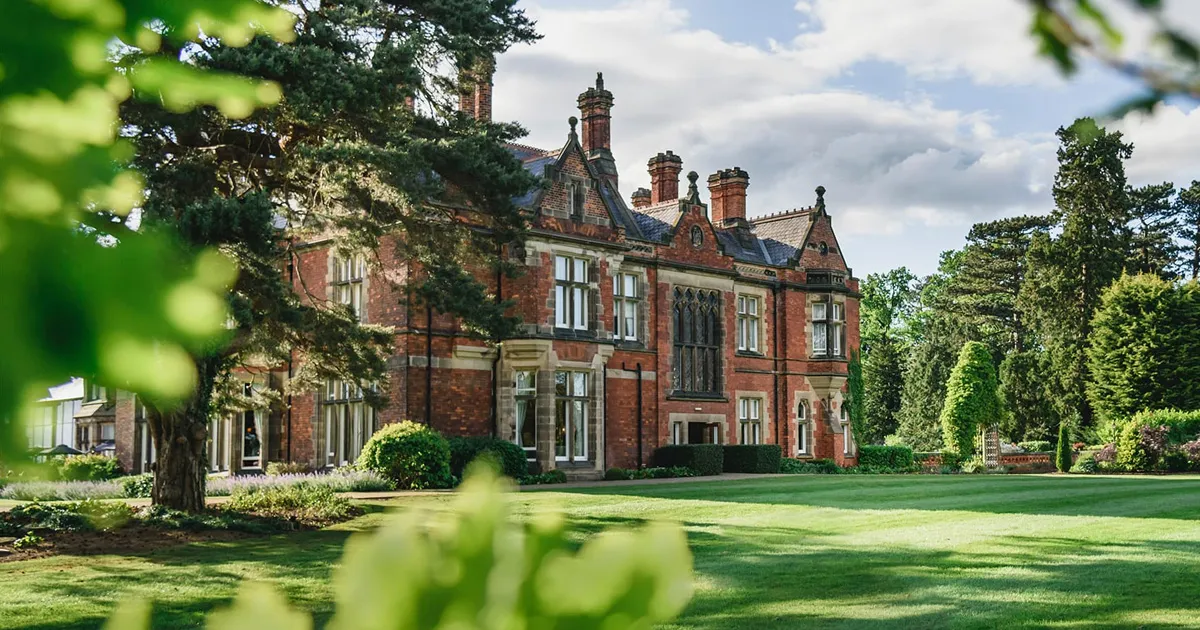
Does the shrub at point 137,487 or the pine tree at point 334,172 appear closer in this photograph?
the pine tree at point 334,172

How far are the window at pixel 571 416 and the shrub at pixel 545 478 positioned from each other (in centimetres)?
150

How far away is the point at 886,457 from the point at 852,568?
1069 inches

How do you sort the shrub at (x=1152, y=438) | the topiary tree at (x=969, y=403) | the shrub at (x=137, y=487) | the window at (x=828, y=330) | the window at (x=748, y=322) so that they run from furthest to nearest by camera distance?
the topiary tree at (x=969, y=403), the window at (x=828, y=330), the window at (x=748, y=322), the shrub at (x=1152, y=438), the shrub at (x=137, y=487)

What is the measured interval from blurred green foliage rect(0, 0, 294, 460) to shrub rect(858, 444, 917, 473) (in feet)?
121

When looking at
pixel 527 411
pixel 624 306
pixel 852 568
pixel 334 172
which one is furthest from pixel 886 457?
pixel 852 568

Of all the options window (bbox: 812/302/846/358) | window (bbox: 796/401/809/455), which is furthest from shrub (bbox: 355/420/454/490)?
window (bbox: 812/302/846/358)

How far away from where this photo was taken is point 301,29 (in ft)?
47.1

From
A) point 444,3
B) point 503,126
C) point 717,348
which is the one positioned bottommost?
point 717,348

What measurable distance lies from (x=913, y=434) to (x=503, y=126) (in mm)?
38790

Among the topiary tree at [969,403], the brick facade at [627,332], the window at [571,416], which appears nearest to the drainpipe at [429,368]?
the brick facade at [627,332]

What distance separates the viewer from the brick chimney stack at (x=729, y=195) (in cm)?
3612

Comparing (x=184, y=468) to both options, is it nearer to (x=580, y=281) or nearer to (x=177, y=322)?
(x=580, y=281)

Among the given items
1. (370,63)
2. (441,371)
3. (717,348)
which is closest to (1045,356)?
(717,348)

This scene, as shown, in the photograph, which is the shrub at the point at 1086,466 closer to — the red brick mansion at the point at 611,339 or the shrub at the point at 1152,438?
the shrub at the point at 1152,438
